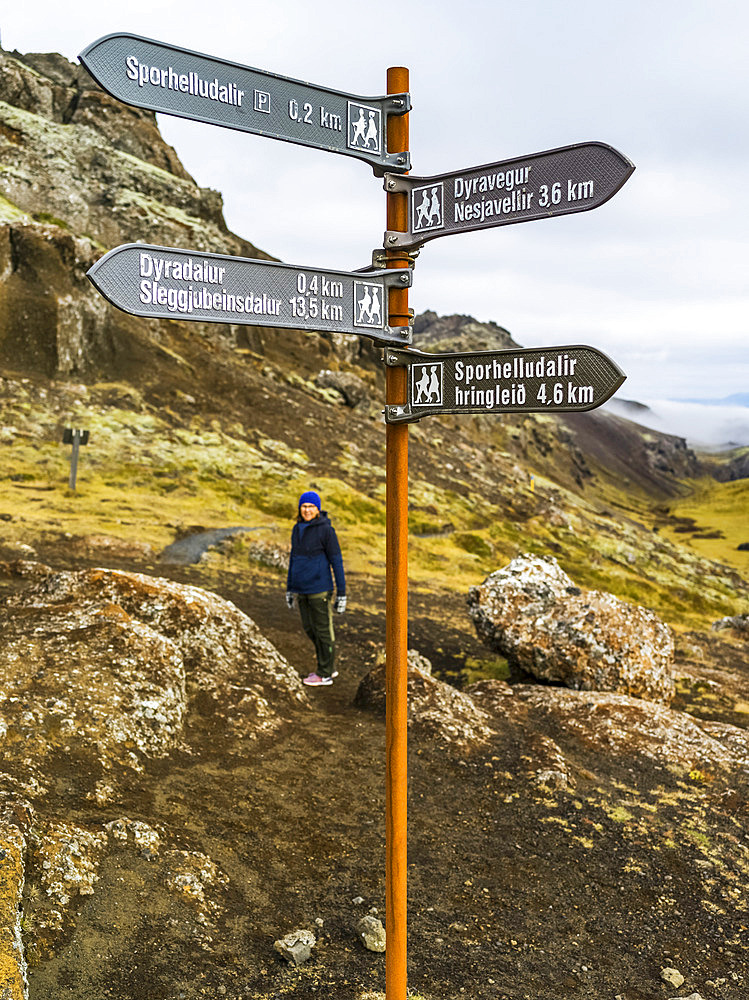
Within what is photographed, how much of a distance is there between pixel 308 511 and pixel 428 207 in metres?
5.22

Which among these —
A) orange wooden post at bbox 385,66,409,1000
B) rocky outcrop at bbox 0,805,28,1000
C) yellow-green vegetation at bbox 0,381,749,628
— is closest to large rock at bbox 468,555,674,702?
yellow-green vegetation at bbox 0,381,749,628

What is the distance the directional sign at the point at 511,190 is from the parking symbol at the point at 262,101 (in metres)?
0.55

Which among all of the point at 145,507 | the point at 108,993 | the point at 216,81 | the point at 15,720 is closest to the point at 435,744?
the point at 15,720

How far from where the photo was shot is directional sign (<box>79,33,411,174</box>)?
2.77m

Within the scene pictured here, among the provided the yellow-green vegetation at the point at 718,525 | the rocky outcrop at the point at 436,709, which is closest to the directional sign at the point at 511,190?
the rocky outcrop at the point at 436,709

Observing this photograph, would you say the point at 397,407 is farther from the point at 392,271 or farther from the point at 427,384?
the point at 392,271

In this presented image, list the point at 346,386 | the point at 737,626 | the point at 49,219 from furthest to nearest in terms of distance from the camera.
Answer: the point at 346,386 → the point at 49,219 → the point at 737,626

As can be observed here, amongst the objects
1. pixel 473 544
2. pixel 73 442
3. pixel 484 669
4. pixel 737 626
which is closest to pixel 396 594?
pixel 484 669

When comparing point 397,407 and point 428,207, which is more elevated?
point 428,207

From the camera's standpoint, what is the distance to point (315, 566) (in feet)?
27.3

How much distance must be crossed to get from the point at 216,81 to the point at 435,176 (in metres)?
0.93

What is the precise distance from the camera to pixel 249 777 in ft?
19.6

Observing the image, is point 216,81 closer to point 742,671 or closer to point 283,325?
point 283,325

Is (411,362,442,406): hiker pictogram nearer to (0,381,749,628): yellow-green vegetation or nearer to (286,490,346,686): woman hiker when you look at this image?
(286,490,346,686): woman hiker
